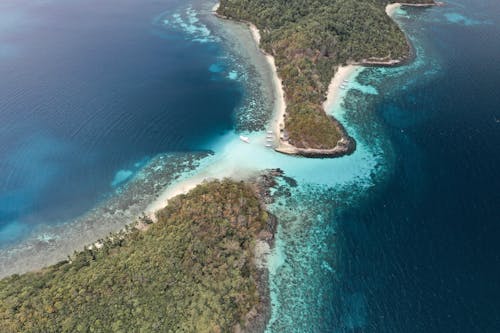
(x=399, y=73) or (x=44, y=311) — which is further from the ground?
(x=399, y=73)

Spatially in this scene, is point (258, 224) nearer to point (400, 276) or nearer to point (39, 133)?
point (400, 276)

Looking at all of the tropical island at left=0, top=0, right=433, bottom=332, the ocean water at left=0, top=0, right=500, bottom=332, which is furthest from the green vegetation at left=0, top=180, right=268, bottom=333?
the ocean water at left=0, top=0, right=500, bottom=332

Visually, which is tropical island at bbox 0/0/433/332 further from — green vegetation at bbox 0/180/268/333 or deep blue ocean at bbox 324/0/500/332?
deep blue ocean at bbox 324/0/500/332

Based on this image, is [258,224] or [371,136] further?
[371,136]

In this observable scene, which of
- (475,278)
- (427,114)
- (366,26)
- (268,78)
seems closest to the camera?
(475,278)

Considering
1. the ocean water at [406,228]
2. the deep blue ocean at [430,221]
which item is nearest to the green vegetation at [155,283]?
the ocean water at [406,228]

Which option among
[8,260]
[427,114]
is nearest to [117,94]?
[8,260]
